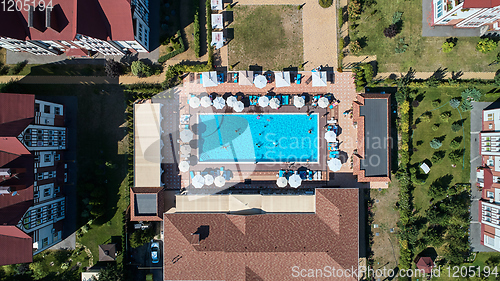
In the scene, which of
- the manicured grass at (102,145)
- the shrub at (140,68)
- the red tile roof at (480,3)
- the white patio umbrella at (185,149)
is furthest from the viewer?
the manicured grass at (102,145)

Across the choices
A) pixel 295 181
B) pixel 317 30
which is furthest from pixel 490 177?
pixel 317 30

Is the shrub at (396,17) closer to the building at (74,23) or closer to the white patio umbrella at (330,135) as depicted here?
the white patio umbrella at (330,135)

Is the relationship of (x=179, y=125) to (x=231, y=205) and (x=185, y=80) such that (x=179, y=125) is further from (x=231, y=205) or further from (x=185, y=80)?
(x=231, y=205)

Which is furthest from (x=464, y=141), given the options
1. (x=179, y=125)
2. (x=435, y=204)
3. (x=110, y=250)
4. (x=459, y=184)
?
(x=110, y=250)

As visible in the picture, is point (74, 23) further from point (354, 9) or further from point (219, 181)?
point (354, 9)

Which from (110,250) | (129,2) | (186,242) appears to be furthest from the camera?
(110,250)

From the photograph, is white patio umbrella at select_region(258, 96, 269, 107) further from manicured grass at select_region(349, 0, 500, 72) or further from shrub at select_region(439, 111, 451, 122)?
shrub at select_region(439, 111, 451, 122)

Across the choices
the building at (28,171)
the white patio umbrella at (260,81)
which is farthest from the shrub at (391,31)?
the building at (28,171)
